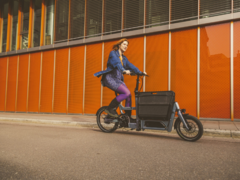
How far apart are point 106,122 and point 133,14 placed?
728cm

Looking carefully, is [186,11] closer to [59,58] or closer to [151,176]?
[59,58]

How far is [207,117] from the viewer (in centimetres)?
864

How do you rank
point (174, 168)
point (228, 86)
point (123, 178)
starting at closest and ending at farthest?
point (123, 178)
point (174, 168)
point (228, 86)

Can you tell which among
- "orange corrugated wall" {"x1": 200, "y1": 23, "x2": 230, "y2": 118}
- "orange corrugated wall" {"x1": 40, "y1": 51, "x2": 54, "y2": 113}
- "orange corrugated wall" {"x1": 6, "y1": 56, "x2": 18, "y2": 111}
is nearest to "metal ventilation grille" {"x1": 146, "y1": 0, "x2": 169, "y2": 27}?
"orange corrugated wall" {"x1": 200, "y1": 23, "x2": 230, "y2": 118}

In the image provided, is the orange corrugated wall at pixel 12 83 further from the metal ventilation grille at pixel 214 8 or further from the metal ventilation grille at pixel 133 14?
the metal ventilation grille at pixel 214 8

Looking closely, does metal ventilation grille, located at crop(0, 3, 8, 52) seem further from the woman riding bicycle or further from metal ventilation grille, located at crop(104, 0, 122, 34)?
the woman riding bicycle

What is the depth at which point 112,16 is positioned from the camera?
1152 cm

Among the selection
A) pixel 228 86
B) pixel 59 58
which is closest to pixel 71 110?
pixel 59 58

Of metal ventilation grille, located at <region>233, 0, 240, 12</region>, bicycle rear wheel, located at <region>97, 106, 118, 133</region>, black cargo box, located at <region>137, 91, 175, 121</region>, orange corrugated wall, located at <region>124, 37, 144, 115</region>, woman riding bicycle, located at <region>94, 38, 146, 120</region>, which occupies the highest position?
metal ventilation grille, located at <region>233, 0, 240, 12</region>

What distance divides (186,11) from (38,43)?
30.3 feet

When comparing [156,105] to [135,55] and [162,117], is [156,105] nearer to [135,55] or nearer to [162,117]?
[162,117]

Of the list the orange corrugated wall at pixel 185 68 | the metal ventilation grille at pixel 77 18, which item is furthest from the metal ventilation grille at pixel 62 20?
the orange corrugated wall at pixel 185 68

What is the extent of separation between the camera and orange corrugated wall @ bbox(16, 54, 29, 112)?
13852mm

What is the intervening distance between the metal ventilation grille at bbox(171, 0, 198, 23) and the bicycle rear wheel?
6.40 m
